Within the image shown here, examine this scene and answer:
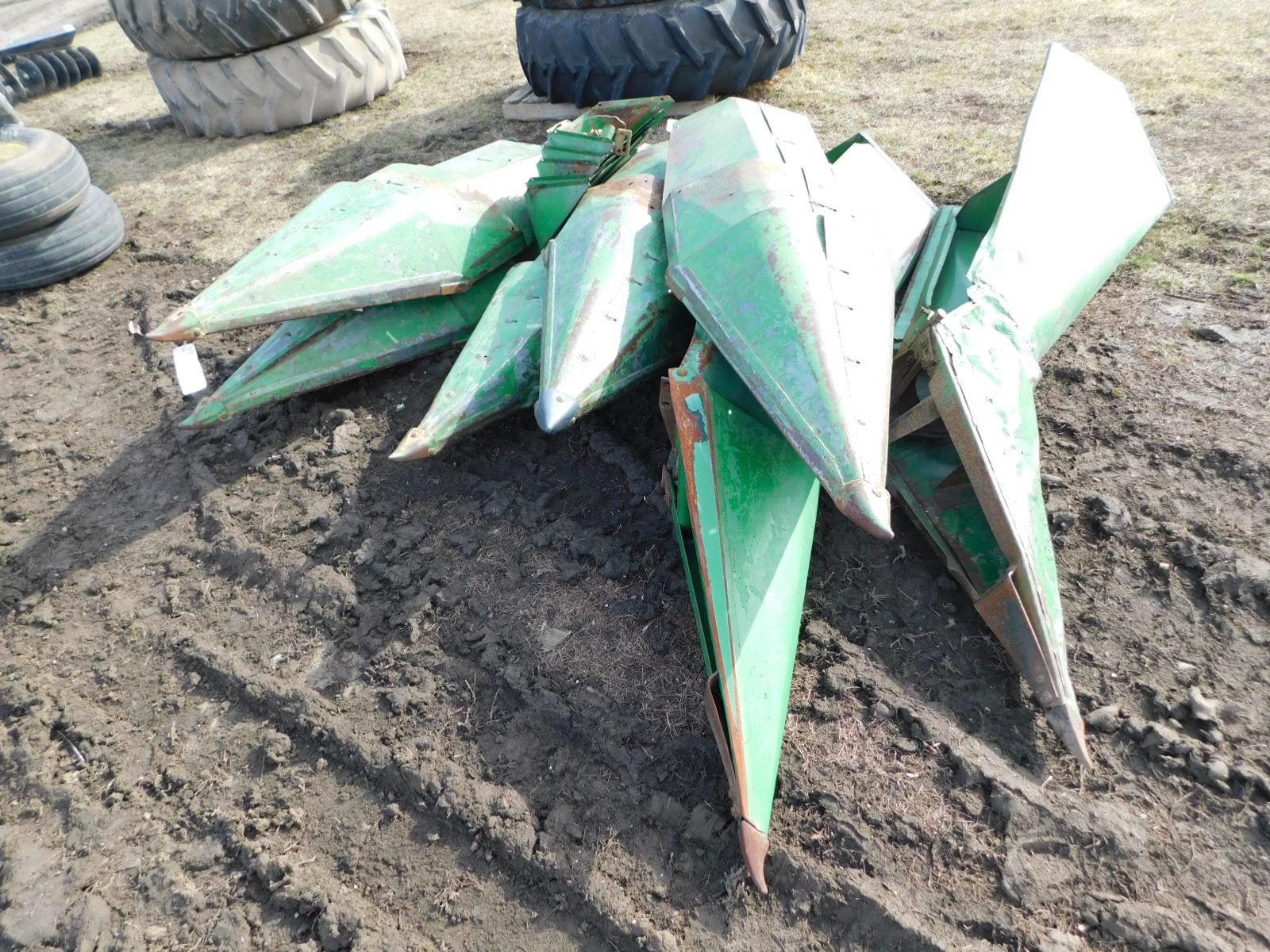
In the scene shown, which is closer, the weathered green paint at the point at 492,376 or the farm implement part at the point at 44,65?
the weathered green paint at the point at 492,376

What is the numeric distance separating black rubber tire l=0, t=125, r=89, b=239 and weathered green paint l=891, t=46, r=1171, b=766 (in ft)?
14.2

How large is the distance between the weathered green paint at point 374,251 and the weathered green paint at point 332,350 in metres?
0.18

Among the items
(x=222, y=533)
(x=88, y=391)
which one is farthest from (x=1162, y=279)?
(x=88, y=391)

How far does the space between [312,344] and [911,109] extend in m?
3.75

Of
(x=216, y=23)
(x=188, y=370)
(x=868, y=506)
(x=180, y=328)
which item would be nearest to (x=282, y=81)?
(x=216, y=23)

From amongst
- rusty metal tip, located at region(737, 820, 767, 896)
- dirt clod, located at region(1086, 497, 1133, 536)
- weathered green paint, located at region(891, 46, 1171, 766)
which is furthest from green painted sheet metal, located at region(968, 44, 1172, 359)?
rusty metal tip, located at region(737, 820, 767, 896)

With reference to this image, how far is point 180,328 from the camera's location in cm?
230

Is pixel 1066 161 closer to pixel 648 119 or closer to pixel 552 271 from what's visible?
pixel 648 119

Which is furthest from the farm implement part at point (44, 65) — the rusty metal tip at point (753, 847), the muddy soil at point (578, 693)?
the rusty metal tip at point (753, 847)

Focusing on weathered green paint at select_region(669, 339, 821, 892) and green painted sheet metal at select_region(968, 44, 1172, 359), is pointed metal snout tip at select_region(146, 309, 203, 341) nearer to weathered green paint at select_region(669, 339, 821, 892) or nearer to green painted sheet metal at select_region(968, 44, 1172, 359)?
weathered green paint at select_region(669, 339, 821, 892)

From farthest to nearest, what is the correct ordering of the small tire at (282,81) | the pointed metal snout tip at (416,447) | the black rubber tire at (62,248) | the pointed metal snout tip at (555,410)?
A: the small tire at (282,81) → the black rubber tire at (62,248) → the pointed metal snout tip at (416,447) → the pointed metal snout tip at (555,410)

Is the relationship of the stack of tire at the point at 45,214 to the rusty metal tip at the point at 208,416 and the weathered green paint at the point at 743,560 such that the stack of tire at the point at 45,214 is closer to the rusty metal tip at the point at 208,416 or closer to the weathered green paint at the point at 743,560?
the rusty metal tip at the point at 208,416

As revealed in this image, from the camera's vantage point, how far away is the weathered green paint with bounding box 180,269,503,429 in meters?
2.78

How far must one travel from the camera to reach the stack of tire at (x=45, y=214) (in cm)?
389
